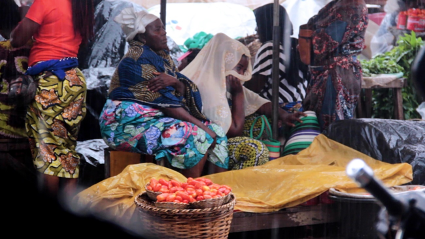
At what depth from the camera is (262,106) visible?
459 centimetres

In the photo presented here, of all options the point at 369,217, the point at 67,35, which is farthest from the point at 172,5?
the point at 369,217

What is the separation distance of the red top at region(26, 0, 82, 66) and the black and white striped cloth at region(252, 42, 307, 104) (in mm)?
1960

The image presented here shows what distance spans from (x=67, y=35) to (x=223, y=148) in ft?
4.87

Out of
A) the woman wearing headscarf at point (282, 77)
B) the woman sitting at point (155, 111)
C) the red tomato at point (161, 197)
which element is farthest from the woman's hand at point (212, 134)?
the woman wearing headscarf at point (282, 77)

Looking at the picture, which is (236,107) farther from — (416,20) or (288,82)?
(416,20)

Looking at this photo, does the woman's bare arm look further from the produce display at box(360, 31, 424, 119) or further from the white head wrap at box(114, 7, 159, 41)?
the produce display at box(360, 31, 424, 119)

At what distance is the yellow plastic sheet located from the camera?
3314 millimetres

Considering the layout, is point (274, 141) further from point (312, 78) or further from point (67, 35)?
point (67, 35)

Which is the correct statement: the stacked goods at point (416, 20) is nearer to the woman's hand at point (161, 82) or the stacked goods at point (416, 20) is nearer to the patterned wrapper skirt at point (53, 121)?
the woman's hand at point (161, 82)

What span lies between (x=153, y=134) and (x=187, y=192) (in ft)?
2.86

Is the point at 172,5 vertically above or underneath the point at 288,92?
above

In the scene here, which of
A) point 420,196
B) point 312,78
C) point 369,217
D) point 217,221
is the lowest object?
point 369,217

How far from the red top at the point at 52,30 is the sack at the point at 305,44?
2359 mm

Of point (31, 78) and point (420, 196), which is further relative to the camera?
point (31, 78)
